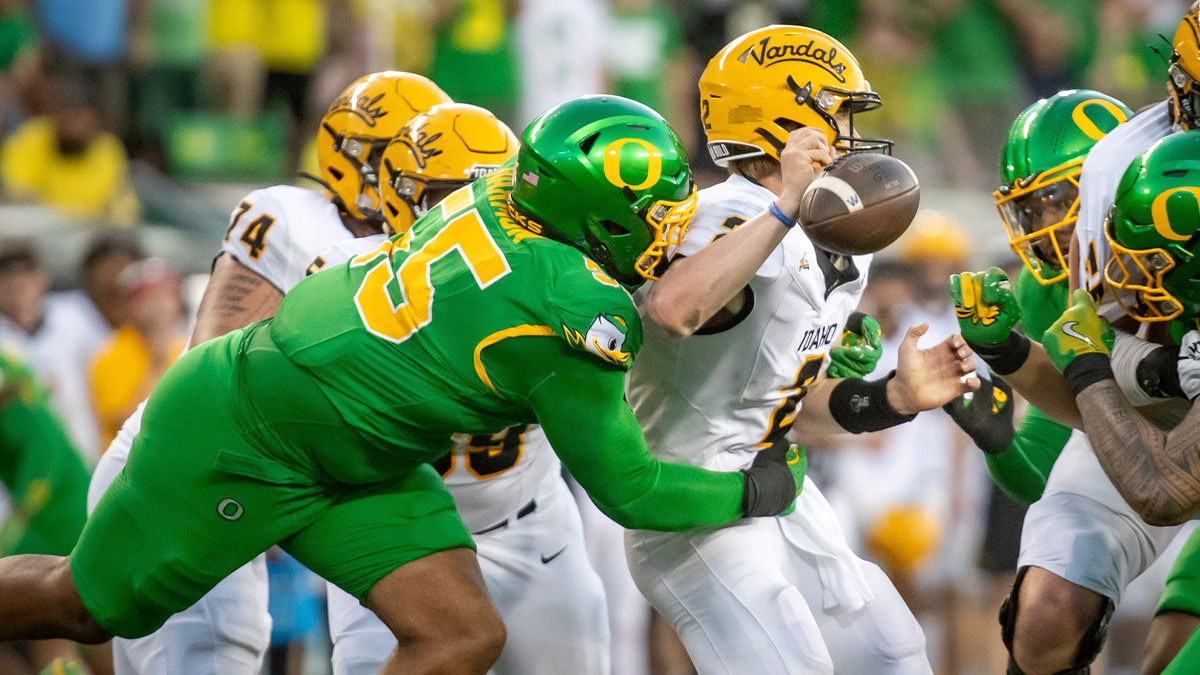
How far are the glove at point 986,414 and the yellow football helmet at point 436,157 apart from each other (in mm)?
1528

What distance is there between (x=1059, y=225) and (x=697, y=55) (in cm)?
604

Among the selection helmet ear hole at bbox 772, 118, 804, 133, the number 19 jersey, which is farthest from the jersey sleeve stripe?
helmet ear hole at bbox 772, 118, 804, 133

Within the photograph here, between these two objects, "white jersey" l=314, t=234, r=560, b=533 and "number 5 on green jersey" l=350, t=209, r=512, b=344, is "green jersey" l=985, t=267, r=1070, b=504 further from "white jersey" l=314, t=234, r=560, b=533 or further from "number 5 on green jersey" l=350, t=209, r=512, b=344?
"number 5 on green jersey" l=350, t=209, r=512, b=344

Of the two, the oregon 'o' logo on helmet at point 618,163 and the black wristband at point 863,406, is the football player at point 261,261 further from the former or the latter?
the black wristband at point 863,406

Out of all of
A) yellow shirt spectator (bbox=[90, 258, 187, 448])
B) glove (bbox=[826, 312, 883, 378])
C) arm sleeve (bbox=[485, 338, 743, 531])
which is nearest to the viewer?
arm sleeve (bbox=[485, 338, 743, 531])

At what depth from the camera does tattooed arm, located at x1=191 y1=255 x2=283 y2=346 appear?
4.62 m

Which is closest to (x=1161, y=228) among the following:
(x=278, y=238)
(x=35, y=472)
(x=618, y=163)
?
(x=618, y=163)

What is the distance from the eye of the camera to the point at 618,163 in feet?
11.4

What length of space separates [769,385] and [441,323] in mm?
880

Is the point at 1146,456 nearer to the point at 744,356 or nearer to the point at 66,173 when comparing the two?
the point at 744,356

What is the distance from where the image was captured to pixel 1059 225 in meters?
4.34

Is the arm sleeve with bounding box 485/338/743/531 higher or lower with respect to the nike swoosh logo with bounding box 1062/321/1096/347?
lower

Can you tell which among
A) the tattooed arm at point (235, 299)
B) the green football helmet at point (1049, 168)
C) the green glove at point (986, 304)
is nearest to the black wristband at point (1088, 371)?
the green glove at point (986, 304)

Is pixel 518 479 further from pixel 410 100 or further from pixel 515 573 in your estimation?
pixel 410 100
